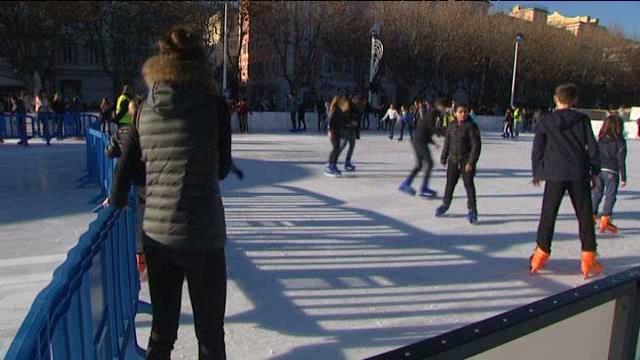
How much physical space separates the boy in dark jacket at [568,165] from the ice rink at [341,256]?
12.3 inches

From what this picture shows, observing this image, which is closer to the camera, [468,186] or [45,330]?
[45,330]

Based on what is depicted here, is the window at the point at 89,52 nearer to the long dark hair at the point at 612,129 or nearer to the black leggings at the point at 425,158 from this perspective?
the black leggings at the point at 425,158

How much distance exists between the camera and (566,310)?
1768mm

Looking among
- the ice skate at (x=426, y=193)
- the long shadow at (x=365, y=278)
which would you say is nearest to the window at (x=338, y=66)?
the ice skate at (x=426, y=193)

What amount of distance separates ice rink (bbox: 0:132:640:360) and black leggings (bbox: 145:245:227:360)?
639 mm

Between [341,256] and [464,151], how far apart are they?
7.82ft

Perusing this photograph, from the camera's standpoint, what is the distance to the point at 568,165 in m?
4.54

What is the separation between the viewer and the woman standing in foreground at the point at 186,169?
2199 millimetres

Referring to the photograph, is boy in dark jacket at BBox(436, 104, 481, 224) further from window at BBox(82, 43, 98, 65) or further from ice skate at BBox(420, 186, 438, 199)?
window at BBox(82, 43, 98, 65)

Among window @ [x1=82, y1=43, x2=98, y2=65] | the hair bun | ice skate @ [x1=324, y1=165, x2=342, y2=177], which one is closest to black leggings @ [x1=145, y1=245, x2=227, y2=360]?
the hair bun

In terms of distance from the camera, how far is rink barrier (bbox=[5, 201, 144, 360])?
1497mm

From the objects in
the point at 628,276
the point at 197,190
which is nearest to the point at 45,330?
the point at 197,190

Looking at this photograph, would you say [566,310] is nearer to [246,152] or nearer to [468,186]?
[468,186]

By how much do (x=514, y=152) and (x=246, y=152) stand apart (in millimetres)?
8339
